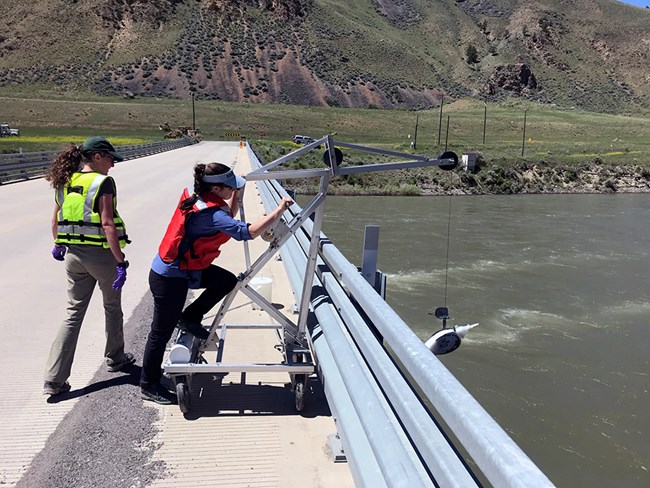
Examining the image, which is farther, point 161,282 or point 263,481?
point 161,282

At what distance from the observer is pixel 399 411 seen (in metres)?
2.29

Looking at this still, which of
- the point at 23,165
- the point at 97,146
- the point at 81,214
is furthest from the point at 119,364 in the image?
the point at 23,165

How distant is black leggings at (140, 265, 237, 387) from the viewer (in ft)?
11.8

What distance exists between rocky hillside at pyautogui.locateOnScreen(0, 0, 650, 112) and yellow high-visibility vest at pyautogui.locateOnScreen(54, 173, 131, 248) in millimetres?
100379

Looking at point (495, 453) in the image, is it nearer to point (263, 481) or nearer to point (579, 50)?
point (263, 481)

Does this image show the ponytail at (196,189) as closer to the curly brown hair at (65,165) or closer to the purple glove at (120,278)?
the purple glove at (120,278)

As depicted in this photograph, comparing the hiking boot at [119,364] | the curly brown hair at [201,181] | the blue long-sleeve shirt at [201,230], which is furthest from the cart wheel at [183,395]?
the curly brown hair at [201,181]

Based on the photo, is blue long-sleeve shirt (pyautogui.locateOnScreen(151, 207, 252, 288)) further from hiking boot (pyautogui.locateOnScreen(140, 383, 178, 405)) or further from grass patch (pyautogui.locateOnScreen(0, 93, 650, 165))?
grass patch (pyautogui.locateOnScreen(0, 93, 650, 165))

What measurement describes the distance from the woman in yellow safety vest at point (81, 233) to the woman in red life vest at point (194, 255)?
19.6 inches

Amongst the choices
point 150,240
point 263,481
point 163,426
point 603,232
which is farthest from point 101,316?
point 603,232

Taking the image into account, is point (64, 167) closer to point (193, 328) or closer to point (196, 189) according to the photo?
point (196, 189)

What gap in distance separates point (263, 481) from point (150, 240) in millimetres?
7606

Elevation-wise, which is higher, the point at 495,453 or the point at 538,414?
the point at 495,453

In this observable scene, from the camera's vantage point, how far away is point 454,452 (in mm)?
1979
